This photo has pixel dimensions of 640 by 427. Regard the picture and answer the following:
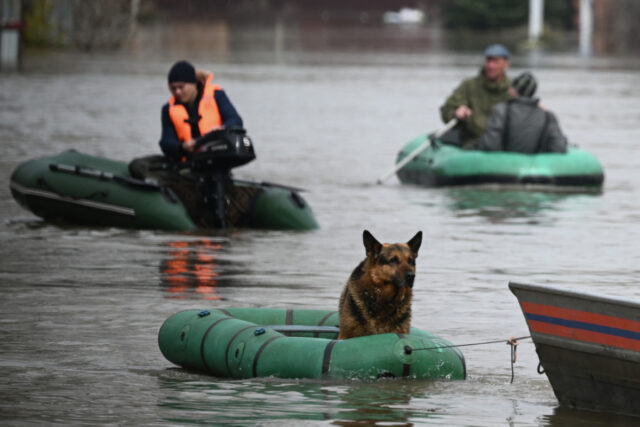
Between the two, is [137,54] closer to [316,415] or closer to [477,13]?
[477,13]

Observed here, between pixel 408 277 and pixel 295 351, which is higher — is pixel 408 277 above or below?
above

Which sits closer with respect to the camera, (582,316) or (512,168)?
(582,316)

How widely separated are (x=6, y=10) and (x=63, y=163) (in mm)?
26592

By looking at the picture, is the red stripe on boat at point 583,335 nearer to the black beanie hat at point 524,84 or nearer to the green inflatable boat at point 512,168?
the black beanie hat at point 524,84

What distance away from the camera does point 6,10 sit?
41.5 meters

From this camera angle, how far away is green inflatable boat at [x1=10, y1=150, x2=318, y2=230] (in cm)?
1530

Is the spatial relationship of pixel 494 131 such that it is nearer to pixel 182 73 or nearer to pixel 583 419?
pixel 182 73

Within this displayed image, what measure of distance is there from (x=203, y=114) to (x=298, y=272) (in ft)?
6.43

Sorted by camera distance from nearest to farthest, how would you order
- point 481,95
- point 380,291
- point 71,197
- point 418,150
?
point 380,291 → point 71,197 → point 481,95 → point 418,150

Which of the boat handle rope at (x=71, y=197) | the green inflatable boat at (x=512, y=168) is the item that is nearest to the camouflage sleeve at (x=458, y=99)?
the green inflatable boat at (x=512, y=168)

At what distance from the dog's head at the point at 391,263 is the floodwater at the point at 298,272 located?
2.04ft

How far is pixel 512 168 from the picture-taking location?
1894cm

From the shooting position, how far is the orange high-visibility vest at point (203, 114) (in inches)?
567

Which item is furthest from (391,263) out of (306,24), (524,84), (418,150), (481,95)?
(306,24)
